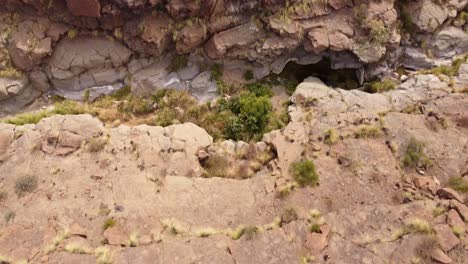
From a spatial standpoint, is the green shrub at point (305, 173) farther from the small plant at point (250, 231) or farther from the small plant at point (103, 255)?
the small plant at point (103, 255)

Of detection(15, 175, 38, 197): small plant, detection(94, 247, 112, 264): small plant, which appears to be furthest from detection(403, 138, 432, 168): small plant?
detection(15, 175, 38, 197): small plant

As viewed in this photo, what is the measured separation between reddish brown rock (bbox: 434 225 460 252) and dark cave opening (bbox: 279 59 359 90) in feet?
30.1

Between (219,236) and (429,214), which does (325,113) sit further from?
(219,236)

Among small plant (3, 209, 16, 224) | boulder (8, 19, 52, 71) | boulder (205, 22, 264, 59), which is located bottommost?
small plant (3, 209, 16, 224)

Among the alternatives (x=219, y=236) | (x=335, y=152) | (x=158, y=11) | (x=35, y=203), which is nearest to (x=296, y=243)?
(x=219, y=236)

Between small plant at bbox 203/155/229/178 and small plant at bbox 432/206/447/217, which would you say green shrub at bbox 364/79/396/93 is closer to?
small plant at bbox 432/206/447/217

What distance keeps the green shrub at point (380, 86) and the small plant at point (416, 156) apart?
464cm

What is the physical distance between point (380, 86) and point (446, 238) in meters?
8.77

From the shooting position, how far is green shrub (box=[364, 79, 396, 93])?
55.9 ft

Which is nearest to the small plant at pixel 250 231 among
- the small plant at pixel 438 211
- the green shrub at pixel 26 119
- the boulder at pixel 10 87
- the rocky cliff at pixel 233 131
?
the rocky cliff at pixel 233 131

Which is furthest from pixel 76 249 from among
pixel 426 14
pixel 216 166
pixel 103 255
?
pixel 426 14

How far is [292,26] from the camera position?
16.6 metres

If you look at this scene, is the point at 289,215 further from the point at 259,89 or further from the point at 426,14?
the point at 426,14

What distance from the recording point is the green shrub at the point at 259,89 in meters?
17.3
